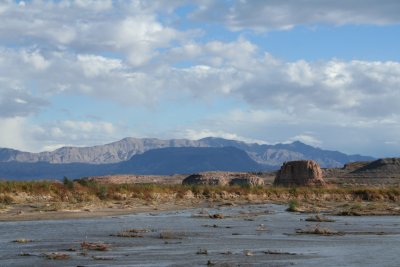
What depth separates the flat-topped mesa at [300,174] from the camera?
330 feet

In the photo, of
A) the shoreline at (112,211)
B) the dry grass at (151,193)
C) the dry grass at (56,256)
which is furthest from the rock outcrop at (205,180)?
the dry grass at (56,256)

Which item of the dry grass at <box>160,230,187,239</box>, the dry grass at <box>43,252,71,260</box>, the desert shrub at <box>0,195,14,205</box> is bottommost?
the dry grass at <box>43,252,71,260</box>

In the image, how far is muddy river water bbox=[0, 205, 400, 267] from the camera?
23.5 metres

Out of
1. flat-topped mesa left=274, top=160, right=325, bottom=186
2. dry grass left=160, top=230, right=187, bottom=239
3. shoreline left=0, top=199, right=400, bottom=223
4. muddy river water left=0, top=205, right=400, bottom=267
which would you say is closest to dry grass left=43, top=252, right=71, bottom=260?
muddy river water left=0, top=205, right=400, bottom=267

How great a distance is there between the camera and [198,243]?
29797mm

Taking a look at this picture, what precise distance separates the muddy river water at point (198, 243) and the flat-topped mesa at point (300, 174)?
2185 inches

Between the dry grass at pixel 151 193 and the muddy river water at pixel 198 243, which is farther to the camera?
the dry grass at pixel 151 193

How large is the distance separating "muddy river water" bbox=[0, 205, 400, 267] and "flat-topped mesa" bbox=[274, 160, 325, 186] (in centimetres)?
5550

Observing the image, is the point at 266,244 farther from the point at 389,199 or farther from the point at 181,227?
the point at 389,199

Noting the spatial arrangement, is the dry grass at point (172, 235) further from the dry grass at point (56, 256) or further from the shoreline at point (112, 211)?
the shoreline at point (112, 211)

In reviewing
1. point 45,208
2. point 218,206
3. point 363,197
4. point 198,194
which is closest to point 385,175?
point 363,197

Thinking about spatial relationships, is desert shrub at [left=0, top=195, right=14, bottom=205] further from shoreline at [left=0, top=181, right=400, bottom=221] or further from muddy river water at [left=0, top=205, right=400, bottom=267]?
muddy river water at [left=0, top=205, right=400, bottom=267]

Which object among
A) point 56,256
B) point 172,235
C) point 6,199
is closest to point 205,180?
point 6,199

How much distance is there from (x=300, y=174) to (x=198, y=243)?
7359 centimetres
